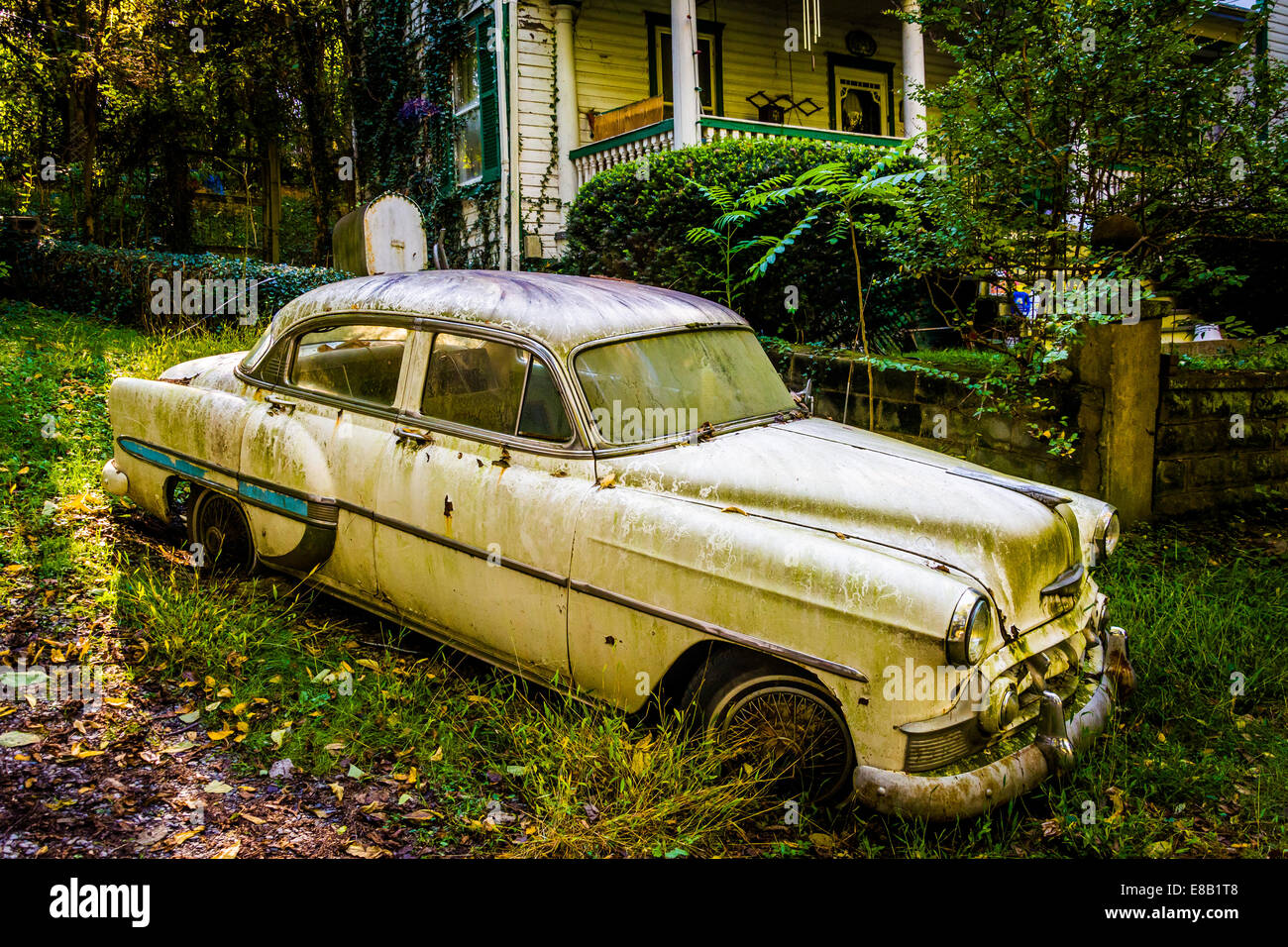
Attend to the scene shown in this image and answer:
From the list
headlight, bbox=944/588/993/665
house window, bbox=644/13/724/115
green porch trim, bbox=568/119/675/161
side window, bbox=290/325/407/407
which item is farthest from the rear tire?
house window, bbox=644/13/724/115

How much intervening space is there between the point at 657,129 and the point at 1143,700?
8.34 m

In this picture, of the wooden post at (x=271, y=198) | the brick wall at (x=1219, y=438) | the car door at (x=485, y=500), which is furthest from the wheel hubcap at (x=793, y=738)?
the wooden post at (x=271, y=198)

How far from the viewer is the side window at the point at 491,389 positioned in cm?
356

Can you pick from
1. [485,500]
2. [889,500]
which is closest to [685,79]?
[485,500]

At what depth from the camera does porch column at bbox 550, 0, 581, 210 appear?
39.5 ft

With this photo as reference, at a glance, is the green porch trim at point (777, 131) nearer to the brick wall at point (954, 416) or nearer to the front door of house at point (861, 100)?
the front door of house at point (861, 100)

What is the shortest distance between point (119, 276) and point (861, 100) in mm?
11617

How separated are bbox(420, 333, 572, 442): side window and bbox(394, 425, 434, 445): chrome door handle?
10cm

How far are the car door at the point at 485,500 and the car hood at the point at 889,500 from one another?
32cm

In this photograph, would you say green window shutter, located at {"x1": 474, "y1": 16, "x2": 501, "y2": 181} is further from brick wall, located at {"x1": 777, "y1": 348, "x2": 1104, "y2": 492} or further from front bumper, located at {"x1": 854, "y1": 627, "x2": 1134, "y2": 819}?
front bumper, located at {"x1": 854, "y1": 627, "x2": 1134, "y2": 819}

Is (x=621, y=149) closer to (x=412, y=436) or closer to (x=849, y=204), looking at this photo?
(x=849, y=204)

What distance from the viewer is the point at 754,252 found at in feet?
23.4
